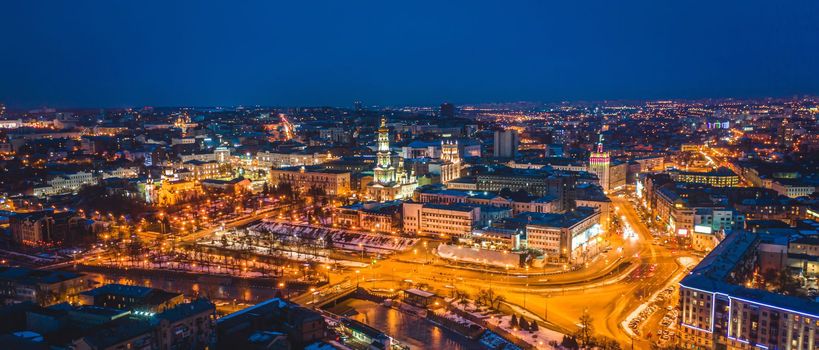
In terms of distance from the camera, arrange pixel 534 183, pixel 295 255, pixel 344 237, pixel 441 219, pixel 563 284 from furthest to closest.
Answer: pixel 534 183, pixel 344 237, pixel 441 219, pixel 295 255, pixel 563 284

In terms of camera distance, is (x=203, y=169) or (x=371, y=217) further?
(x=203, y=169)

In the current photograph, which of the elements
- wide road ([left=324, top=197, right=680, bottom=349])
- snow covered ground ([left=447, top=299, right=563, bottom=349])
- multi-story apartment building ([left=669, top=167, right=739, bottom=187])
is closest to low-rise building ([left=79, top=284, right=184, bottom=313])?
wide road ([left=324, top=197, right=680, bottom=349])

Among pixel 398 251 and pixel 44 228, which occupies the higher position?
pixel 44 228

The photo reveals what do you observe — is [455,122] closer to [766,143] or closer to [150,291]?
[766,143]

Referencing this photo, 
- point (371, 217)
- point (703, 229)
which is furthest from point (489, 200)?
point (703, 229)

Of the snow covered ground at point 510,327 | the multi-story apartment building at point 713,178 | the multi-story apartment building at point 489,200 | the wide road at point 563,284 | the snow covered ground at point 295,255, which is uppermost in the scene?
the multi-story apartment building at point 713,178

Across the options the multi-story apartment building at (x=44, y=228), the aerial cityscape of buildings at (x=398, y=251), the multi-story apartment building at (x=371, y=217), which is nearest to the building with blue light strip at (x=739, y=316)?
the aerial cityscape of buildings at (x=398, y=251)

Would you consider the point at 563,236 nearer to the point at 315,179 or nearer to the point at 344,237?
the point at 344,237

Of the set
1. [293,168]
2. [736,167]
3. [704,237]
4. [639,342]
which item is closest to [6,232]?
[293,168]

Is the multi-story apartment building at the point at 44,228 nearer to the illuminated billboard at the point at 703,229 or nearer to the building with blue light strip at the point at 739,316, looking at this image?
the building with blue light strip at the point at 739,316
